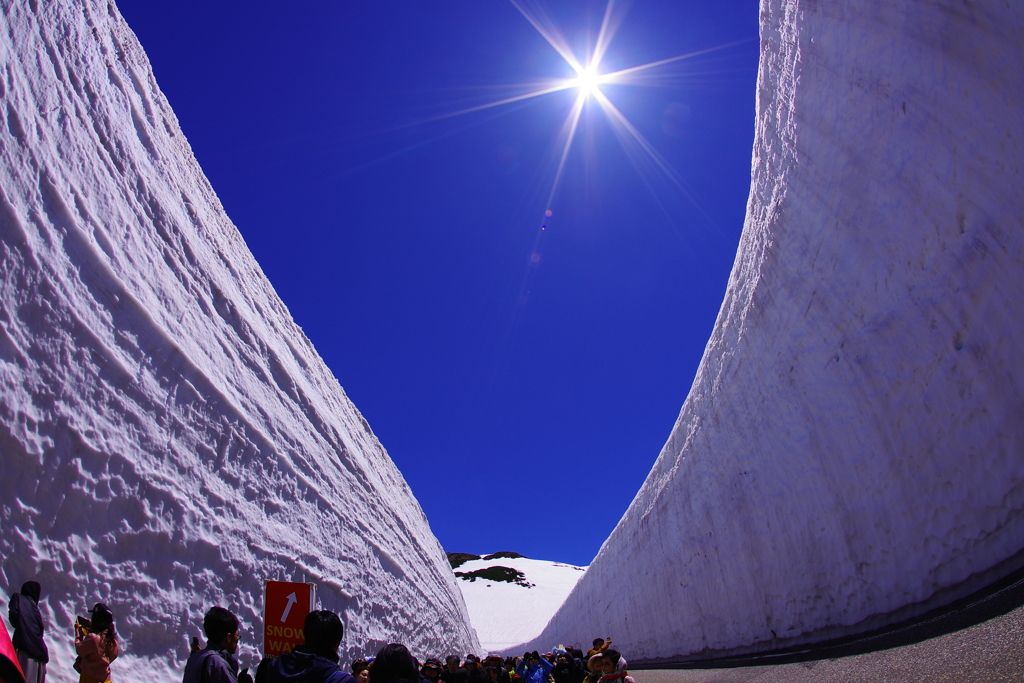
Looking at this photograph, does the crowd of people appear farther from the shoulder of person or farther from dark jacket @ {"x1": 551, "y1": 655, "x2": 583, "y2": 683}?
dark jacket @ {"x1": 551, "y1": 655, "x2": 583, "y2": 683}

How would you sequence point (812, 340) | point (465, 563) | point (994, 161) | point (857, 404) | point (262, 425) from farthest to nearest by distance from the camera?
point (465, 563) < point (262, 425) < point (812, 340) < point (857, 404) < point (994, 161)

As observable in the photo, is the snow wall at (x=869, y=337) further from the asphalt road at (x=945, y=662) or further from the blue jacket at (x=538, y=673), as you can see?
the blue jacket at (x=538, y=673)

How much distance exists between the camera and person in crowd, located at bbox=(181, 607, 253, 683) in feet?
8.37

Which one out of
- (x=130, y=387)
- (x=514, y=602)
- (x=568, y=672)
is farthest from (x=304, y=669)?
(x=514, y=602)

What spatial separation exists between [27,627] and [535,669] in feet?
15.7

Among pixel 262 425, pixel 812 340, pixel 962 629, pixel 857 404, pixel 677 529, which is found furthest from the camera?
pixel 677 529

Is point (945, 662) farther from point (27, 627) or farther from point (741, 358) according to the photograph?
point (27, 627)

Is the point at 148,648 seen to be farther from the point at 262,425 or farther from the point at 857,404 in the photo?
the point at 857,404

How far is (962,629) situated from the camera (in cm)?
362

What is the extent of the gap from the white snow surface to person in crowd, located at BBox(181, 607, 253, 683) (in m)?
30.2

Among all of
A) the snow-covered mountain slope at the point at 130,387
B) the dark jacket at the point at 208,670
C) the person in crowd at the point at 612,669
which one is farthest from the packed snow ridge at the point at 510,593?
the dark jacket at the point at 208,670

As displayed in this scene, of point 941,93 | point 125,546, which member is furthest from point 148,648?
point 941,93

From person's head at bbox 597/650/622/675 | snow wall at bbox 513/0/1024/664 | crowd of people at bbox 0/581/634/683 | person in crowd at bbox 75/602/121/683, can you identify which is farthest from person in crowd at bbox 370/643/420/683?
snow wall at bbox 513/0/1024/664

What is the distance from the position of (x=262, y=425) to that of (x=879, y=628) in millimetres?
6219
